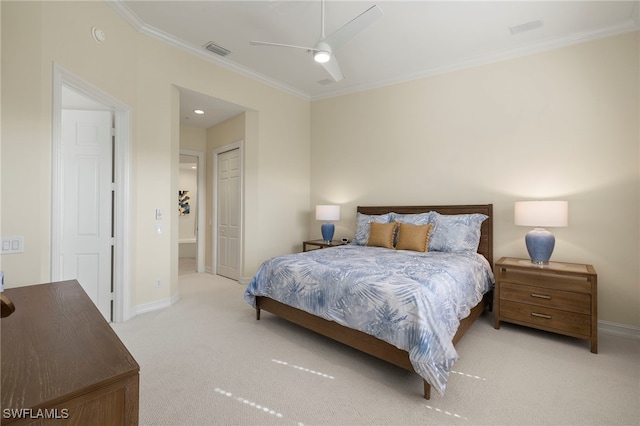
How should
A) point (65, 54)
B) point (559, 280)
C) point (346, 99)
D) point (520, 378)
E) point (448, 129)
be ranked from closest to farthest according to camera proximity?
point (520, 378), point (65, 54), point (559, 280), point (448, 129), point (346, 99)

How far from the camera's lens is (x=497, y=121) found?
3645 millimetres

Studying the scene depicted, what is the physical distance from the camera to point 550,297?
2.75 metres

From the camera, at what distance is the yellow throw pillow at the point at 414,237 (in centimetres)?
354

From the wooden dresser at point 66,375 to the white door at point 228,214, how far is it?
3.95 metres

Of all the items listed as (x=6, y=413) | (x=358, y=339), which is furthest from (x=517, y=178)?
(x=6, y=413)

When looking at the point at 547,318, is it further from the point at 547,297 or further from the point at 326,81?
the point at 326,81

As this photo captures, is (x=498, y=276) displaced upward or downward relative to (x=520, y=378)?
upward

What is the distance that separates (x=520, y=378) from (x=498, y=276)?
3.56ft

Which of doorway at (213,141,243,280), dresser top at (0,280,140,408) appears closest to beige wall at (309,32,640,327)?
doorway at (213,141,243,280)

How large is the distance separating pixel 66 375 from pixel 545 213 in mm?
3566

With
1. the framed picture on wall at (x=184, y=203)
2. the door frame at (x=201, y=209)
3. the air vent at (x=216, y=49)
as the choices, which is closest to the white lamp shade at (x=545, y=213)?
the air vent at (x=216, y=49)

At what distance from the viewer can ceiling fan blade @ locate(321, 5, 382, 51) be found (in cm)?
228

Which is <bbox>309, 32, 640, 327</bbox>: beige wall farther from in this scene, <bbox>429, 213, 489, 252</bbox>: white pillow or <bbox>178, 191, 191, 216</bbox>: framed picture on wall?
<bbox>178, 191, 191, 216</bbox>: framed picture on wall

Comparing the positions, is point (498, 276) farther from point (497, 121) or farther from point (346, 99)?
point (346, 99)
